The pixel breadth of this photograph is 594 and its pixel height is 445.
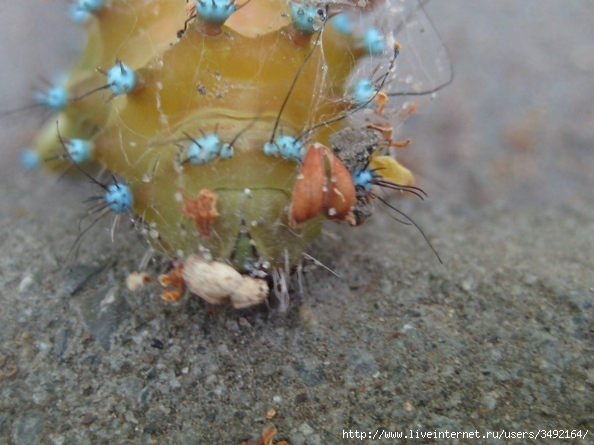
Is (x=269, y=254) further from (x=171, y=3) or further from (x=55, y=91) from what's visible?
(x=55, y=91)

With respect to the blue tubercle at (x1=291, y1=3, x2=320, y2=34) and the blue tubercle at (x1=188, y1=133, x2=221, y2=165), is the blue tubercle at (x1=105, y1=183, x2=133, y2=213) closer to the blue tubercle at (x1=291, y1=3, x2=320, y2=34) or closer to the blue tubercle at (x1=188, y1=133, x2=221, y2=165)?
the blue tubercle at (x1=188, y1=133, x2=221, y2=165)

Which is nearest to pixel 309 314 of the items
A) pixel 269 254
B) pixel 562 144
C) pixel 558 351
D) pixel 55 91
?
pixel 269 254

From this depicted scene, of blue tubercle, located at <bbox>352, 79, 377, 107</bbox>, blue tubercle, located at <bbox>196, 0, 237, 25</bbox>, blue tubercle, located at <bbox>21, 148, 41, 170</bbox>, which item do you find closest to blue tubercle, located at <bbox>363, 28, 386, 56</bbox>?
blue tubercle, located at <bbox>352, 79, 377, 107</bbox>

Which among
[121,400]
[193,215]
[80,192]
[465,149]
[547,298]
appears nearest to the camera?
[193,215]

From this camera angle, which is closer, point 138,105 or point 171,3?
point 138,105

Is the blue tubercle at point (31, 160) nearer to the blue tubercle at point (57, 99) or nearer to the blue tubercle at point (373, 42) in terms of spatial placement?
the blue tubercle at point (57, 99)

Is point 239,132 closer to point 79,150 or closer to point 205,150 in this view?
point 205,150
